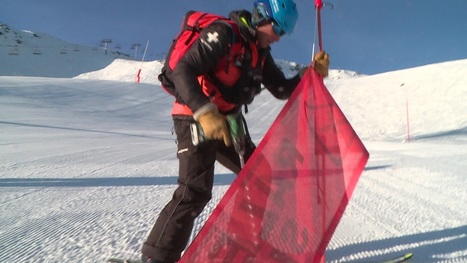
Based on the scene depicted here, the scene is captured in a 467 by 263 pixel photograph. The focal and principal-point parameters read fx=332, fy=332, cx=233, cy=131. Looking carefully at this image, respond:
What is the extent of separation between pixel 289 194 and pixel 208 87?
0.70 m

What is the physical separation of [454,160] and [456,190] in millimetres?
2446

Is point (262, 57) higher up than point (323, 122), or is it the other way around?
point (262, 57)

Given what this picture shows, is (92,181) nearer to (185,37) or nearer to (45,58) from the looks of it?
(185,37)

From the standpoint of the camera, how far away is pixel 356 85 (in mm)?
23703

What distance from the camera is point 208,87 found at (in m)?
1.77

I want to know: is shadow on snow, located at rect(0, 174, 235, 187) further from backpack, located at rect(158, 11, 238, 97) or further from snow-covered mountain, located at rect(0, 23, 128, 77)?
snow-covered mountain, located at rect(0, 23, 128, 77)

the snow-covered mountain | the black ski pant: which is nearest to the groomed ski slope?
the black ski pant

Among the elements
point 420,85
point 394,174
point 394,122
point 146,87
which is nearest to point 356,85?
point 420,85

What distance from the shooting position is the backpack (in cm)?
168

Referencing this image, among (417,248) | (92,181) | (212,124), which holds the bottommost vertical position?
(92,181)

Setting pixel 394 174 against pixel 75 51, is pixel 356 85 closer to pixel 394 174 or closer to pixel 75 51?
pixel 394 174

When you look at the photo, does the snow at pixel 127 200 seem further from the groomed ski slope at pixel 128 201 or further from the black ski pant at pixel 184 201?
the black ski pant at pixel 184 201

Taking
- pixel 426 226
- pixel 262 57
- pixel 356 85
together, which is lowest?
pixel 426 226

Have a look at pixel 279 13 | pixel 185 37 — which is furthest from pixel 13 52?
pixel 279 13
